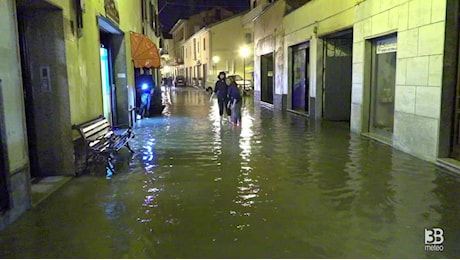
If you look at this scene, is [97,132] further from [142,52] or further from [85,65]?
[142,52]

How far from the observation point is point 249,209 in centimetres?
518

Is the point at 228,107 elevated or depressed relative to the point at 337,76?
depressed

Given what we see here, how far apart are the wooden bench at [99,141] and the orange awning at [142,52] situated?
587cm

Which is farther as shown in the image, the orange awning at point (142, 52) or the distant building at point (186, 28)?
the distant building at point (186, 28)

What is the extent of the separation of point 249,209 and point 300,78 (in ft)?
42.3

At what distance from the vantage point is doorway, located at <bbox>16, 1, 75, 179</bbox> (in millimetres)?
6504

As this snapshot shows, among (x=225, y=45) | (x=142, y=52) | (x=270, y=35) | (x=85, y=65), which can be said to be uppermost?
(x=225, y=45)

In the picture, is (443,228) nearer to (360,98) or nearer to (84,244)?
(84,244)

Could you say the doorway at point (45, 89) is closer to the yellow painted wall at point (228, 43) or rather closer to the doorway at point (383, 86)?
the doorway at point (383, 86)

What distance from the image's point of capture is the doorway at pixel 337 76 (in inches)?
571

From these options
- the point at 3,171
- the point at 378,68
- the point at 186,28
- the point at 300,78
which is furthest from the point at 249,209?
the point at 186,28

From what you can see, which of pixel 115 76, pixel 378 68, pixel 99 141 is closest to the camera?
pixel 99 141

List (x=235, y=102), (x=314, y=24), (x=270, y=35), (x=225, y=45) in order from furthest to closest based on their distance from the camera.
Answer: (x=225, y=45), (x=270, y=35), (x=314, y=24), (x=235, y=102)

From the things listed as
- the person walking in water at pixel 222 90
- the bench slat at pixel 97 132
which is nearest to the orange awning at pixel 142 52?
the person walking in water at pixel 222 90
